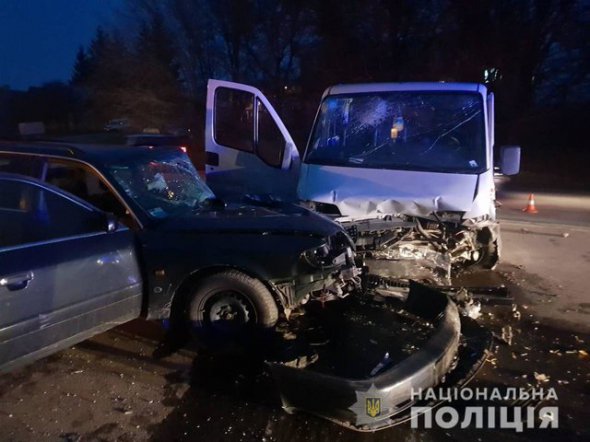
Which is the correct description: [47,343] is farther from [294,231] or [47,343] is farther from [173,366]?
[294,231]

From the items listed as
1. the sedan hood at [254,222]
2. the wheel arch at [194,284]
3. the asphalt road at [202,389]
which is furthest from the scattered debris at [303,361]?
the sedan hood at [254,222]

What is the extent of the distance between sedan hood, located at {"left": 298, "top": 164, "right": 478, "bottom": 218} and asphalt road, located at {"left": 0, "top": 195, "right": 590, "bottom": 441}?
47.4 inches

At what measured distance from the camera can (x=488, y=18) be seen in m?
21.2

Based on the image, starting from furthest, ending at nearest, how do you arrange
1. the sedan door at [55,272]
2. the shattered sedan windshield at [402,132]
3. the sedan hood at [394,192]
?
the shattered sedan windshield at [402,132], the sedan hood at [394,192], the sedan door at [55,272]

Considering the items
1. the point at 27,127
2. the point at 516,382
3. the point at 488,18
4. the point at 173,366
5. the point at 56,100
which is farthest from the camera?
the point at 56,100

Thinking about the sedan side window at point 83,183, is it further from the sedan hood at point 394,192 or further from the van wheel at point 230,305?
the sedan hood at point 394,192

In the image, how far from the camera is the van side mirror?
6.22 m

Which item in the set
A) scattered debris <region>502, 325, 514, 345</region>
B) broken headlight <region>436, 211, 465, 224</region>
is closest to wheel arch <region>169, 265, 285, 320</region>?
scattered debris <region>502, 325, 514, 345</region>

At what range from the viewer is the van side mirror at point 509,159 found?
245 inches

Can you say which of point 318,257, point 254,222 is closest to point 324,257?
point 318,257

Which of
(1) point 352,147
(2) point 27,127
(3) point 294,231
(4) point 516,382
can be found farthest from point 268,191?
(2) point 27,127

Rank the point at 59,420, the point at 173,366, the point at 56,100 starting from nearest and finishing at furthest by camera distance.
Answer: the point at 59,420 < the point at 173,366 < the point at 56,100

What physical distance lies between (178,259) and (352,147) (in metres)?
2.81

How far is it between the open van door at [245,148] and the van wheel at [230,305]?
91.7 inches
